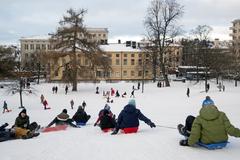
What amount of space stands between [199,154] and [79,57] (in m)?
54.1

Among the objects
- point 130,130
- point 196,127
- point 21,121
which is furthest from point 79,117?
point 196,127

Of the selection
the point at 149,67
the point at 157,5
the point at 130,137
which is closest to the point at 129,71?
Answer: the point at 149,67

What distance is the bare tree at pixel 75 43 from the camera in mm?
58656

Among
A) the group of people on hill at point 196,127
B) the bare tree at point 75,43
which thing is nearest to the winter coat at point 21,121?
the group of people on hill at point 196,127

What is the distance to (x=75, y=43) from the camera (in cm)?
5984

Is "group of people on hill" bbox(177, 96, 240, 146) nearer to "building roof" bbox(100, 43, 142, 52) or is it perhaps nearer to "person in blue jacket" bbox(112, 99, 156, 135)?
"person in blue jacket" bbox(112, 99, 156, 135)

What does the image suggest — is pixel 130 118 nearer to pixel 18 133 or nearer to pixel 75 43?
pixel 18 133

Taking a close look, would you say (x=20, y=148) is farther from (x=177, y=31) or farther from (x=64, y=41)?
(x=177, y=31)

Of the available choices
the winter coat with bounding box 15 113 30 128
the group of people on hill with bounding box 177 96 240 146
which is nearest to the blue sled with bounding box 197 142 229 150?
the group of people on hill with bounding box 177 96 240 146

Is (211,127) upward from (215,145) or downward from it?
upward

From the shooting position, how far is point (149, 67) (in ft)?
293

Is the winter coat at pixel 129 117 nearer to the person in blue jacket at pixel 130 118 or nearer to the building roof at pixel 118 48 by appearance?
the person in blue jacket at pixel 130 118

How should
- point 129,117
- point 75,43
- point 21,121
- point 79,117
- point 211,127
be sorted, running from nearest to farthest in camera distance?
point 211,127, point 129,117, point 21,121, point 79,117, point 75,43

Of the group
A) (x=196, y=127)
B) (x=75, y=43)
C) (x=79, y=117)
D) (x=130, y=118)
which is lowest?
(x=79, y=117)
